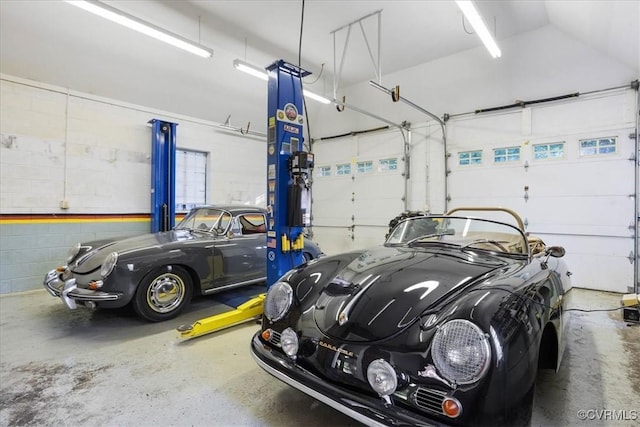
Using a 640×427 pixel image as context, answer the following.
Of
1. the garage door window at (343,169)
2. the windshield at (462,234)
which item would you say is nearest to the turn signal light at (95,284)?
the windshield at (462,234)

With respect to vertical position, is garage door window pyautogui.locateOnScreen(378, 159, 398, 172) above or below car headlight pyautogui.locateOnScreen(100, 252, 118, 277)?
above

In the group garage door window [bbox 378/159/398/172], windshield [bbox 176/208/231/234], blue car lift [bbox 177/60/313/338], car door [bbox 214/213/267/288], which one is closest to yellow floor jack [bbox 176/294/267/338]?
blue car lift [bbox 177/60/313/338]

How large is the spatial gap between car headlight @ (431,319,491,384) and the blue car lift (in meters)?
2.43

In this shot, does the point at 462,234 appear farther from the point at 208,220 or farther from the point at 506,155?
the point at 506,155

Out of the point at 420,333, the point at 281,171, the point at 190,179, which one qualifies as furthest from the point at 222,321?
the point at 190,179

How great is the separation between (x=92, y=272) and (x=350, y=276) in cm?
285

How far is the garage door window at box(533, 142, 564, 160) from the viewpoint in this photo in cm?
543

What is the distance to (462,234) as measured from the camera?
100 inches

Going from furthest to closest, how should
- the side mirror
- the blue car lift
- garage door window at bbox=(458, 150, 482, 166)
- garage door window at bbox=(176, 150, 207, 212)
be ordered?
1. garage door window at bbox=(176, 150, 207, 212)
2. garage door window at bbox=(458, 150, 482, 166)
3. the blue car lift
4. the side mirror

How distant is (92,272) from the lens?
10.6 feet

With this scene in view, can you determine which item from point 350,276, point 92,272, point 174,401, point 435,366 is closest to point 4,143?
point 92,272

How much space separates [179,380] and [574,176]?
20.9ft

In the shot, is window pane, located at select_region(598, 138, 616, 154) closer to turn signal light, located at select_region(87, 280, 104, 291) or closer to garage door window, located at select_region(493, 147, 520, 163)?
garage door window, located at select_region(493, 147, 520, 163)

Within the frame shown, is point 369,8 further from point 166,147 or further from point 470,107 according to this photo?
point 166,147
